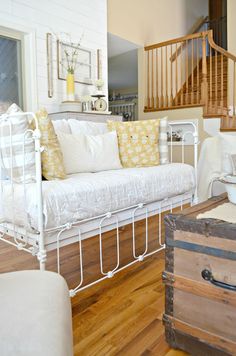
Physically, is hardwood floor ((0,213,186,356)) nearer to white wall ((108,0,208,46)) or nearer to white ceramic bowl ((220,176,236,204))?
white ceramic bowl ((220,176,236,204))

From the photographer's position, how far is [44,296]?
0.67m

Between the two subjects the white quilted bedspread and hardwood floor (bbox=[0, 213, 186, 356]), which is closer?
hardwood floor (bbox=[0, 213, 186, 356])

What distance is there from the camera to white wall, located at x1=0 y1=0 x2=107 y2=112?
3346 mm

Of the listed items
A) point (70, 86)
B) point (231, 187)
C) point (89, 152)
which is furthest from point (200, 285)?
point (70, 86)

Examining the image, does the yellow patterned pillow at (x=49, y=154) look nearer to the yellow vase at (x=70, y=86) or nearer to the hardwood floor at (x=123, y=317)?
the hardwood floor at (x=123, y=317)

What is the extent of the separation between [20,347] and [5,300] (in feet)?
0.55

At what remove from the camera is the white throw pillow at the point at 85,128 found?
8.09 feet

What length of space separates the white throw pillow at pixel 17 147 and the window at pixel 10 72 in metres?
1.89

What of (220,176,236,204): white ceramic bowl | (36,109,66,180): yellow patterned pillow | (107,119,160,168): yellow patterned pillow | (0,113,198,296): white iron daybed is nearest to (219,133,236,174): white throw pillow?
(107,119,160,168): yellow patterned pillow

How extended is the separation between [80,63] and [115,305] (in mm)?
3402

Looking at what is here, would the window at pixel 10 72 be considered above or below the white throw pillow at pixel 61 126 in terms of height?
above

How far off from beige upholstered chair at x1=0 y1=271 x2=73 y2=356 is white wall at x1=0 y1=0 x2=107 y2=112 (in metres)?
3.14

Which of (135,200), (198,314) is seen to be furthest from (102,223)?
(198,314)

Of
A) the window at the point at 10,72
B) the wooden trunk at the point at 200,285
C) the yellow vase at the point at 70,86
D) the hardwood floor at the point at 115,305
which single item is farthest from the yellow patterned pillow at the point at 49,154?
the yellow vase at the point at 70,86
